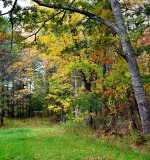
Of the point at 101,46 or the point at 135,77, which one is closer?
the point at 135,77

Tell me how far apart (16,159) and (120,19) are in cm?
605

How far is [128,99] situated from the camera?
526 inches

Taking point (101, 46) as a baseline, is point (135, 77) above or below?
below

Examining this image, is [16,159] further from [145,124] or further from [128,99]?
[128,99]

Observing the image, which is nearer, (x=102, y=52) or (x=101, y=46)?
(x=101, y=46)

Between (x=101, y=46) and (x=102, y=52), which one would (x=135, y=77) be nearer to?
(x=101, y=46)

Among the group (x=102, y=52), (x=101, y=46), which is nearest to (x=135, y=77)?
(x=101, y=46)

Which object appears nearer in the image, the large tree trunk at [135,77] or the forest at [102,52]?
the large tree trunk at [135,77]

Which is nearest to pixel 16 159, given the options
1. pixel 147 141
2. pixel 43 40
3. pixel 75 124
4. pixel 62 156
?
pixel 62 156

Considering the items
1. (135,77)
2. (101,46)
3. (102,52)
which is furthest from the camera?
(102,52)

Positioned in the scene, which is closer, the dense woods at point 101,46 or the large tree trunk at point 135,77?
the large tree trunk at point 135,77

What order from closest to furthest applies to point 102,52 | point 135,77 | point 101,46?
point 135,77 < point 101,46 < point 102,52

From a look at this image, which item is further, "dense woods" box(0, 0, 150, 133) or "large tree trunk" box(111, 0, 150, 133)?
"dense woods" box(0, 0, 150, 133)

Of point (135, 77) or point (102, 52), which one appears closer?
point (135, 77)
